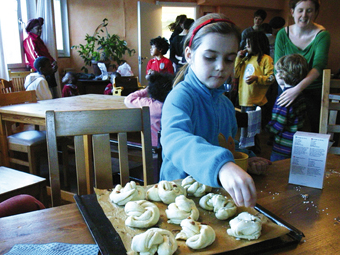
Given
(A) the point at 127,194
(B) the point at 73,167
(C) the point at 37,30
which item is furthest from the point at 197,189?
(C) the point at 37,30

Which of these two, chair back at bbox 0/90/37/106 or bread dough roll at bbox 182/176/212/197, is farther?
chair back at bbox 0/90/37/106

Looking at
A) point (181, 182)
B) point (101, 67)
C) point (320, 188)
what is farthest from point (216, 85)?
point (101, 67)

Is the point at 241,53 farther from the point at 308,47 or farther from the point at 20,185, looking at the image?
the point at 20,185

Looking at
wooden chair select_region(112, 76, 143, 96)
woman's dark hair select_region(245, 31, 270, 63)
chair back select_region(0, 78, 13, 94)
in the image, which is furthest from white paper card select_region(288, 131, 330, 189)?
chair back select_region(0, 78, 13, 94)

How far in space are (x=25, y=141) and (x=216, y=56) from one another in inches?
83.7

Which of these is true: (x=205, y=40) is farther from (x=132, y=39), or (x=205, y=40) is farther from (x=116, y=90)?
(x=132, y=39)

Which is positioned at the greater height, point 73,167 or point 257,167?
point 257,167

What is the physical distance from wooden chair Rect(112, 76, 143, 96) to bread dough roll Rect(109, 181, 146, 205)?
9.62ft

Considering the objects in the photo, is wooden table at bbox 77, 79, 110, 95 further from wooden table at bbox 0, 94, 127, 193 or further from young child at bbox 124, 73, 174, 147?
young child at bbox 124, 73, 174, 147

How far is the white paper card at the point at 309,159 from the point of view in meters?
0.97

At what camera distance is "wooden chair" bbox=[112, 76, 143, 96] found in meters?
3.74

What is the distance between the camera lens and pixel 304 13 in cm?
199

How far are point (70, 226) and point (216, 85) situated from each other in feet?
2.30

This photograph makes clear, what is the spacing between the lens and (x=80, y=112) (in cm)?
121
